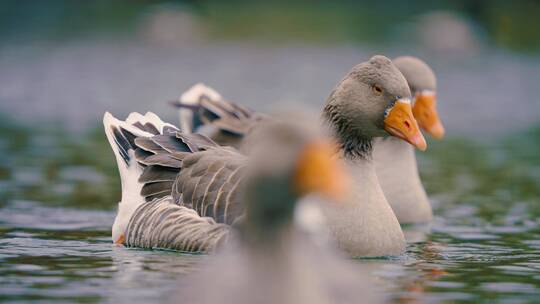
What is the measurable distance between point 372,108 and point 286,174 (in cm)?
466

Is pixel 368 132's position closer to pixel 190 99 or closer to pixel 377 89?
pixel 377 89

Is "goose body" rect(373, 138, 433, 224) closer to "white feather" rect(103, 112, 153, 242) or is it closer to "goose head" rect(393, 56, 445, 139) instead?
"goose head" rect(393, 56, 445, 139)

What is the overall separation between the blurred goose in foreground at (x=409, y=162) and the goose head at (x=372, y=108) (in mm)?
2418

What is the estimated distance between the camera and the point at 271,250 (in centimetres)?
636

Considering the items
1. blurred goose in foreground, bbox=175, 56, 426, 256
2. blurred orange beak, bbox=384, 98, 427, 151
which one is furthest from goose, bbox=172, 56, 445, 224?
blurred orange beak, bbox=384, 98, 427, 151

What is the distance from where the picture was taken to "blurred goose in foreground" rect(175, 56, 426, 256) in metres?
10.4

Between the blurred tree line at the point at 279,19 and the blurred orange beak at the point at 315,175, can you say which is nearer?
the blurred orange beak at the point at 315,175

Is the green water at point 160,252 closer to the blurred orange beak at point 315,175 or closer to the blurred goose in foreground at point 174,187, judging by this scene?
the blurred goose in foreground at point 174,187

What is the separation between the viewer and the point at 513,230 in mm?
12836

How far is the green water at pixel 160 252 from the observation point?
9180 mm

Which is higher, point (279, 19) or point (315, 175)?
point (279, 19)

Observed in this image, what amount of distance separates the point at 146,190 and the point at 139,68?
81.9 feet

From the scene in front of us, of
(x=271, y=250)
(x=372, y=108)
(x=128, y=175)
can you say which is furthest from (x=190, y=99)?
(x=271, y=250)

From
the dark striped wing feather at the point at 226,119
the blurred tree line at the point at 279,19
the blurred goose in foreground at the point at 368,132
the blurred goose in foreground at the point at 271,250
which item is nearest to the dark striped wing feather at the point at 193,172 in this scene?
the blurred goose in foreground at the point at 368,132
